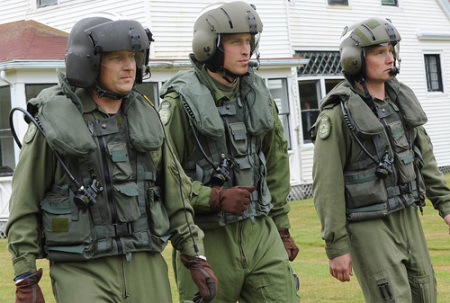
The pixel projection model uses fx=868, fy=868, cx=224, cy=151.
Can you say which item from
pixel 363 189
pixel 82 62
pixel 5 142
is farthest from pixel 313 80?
pixel 82 62

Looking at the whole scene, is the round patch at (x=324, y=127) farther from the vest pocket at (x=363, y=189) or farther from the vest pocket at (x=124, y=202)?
the vest pocket at (x=124, y=202)

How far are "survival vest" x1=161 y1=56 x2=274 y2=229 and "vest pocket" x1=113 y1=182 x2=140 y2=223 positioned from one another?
3.73 ft

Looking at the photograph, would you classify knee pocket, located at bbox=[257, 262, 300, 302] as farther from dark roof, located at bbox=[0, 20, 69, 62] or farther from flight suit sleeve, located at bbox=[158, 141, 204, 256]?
dark roof, located at bbox=[0, 20, 69, 62]

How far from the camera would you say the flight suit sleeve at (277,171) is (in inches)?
251

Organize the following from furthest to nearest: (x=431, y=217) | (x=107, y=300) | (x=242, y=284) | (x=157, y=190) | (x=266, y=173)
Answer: (x=431, y=217) < (x=266, y=173) < (x=242, y=284) < (x=157, y=190) < (x=107, y=300)

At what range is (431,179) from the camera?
6.70m

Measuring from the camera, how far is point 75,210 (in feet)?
15.5

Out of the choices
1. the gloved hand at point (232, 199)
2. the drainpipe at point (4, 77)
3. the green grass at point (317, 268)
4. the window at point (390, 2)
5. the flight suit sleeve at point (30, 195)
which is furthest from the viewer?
the window at point (390, 2)

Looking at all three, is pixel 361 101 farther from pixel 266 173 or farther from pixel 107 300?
pixel 107 300

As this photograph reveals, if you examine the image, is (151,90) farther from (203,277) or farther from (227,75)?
(203,277)

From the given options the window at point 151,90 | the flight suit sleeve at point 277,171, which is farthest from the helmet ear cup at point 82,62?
the window at point 151,90

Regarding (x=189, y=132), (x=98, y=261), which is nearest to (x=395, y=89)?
(x=189, y=132)

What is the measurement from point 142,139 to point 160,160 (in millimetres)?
310

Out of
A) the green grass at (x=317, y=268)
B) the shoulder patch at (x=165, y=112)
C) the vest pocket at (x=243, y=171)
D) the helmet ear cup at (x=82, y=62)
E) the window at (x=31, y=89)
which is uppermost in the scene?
the helmet ear cup at (x=82, y=62)
